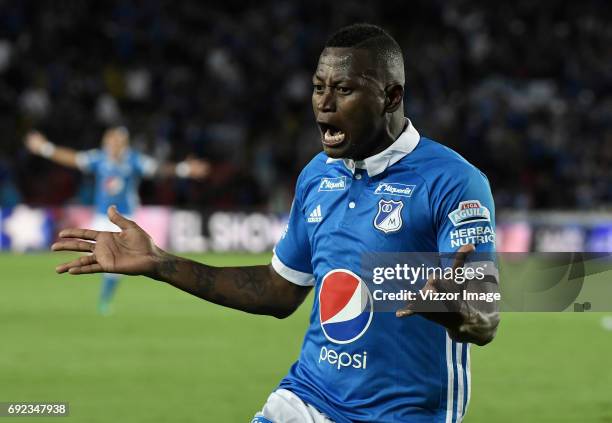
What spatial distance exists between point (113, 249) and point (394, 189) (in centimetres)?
89

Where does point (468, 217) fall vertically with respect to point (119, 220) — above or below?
below

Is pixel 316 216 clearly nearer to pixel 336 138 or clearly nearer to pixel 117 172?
pixel 336 138

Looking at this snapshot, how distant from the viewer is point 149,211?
66.8 feet

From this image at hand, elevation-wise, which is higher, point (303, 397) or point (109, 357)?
point (109, 357)

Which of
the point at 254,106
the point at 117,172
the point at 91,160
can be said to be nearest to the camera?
the point at 117,172

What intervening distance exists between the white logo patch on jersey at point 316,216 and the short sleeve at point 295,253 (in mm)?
121

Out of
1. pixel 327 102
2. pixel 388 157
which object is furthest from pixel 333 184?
pixel 327 102

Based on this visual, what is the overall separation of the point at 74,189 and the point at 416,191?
1746 cm

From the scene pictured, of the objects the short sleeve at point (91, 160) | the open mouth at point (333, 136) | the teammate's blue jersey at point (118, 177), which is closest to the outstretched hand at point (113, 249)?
the open mouth at point (333, 136)

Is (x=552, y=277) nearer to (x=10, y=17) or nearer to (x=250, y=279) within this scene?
(x=250, y=279)

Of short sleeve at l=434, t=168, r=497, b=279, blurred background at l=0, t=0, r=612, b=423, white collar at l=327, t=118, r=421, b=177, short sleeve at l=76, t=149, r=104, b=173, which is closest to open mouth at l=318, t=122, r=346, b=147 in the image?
white collar at l=327, t=118, r=421, b=177

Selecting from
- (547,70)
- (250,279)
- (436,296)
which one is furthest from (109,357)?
(547,70)

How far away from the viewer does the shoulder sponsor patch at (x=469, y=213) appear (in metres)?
3.36

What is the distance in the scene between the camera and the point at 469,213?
3369 mm
